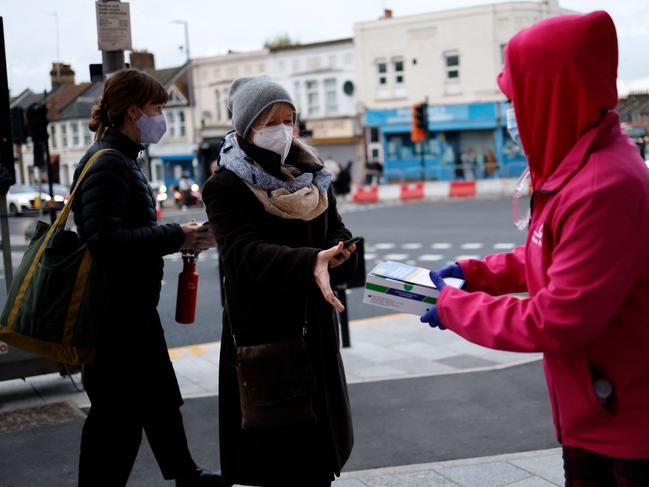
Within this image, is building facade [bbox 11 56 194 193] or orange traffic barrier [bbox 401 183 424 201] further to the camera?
building facade [bbox 11 56 194 193]

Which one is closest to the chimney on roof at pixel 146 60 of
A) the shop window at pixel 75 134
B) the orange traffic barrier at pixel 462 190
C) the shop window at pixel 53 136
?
the shop window at pixel 75 134

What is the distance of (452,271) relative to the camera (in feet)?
8.17

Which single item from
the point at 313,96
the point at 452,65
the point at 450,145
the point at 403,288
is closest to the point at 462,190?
the point at 450,145

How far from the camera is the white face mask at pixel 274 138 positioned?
2.88 metres

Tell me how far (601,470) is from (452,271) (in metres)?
0.71

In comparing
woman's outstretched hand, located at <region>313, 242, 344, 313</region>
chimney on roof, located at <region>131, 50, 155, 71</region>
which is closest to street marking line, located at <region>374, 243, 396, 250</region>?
woman's outstretched hand, located at <region>313, 242, 344, 313</region>

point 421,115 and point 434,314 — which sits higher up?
point 421,115

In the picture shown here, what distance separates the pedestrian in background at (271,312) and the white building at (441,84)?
38.5 metres

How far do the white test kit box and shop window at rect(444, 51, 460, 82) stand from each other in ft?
136

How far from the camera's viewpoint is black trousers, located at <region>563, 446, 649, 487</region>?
2045 mm

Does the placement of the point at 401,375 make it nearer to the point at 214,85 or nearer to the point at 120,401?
the point at 120,401

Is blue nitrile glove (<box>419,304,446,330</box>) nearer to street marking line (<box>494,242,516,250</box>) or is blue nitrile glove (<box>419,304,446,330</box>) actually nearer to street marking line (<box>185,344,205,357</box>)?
street marking line (<box>185,344,205,357</box>)

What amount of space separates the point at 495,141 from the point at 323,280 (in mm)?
40474

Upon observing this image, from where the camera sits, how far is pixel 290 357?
277 cm
